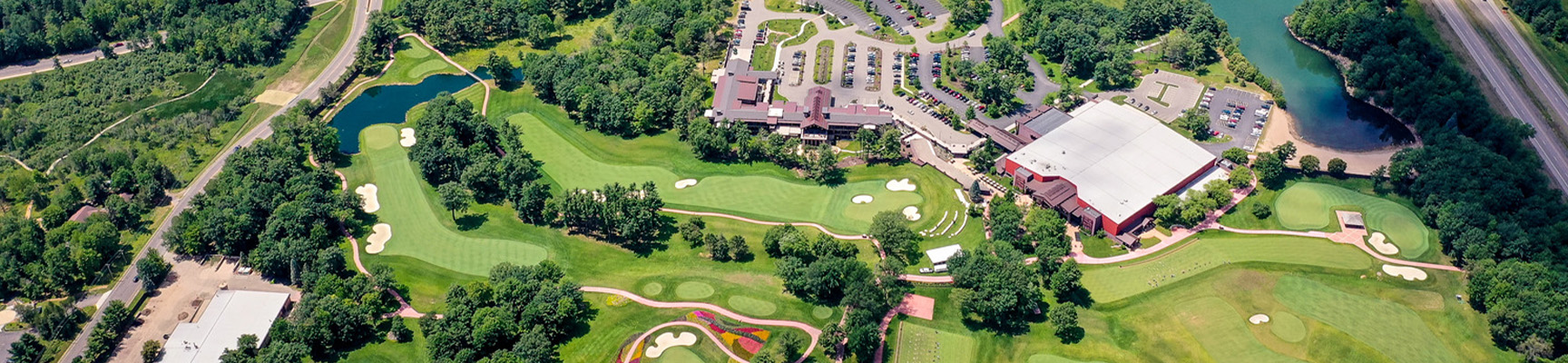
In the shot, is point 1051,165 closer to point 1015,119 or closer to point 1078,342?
point 1015,119

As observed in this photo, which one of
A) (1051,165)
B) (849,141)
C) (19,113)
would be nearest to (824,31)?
(849,141)

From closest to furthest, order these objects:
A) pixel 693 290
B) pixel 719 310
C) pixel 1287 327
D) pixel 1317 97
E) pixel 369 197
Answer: pixel 1287 327 → pixel 719 310 → pixel 693 290 → pixel 369 197 → pixel 1317 97

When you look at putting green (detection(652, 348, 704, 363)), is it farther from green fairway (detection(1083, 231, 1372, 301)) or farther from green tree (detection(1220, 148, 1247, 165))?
green tree (detection(1220, 148, 1247, 165))

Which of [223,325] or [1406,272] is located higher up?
[223,325]

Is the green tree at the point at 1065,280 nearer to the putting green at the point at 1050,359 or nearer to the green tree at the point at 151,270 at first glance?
the putting green at the point at 1050,359

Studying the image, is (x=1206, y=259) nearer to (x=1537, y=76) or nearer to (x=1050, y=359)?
(x=1050, y=359)

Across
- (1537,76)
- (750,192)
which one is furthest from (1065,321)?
(1537,76)
